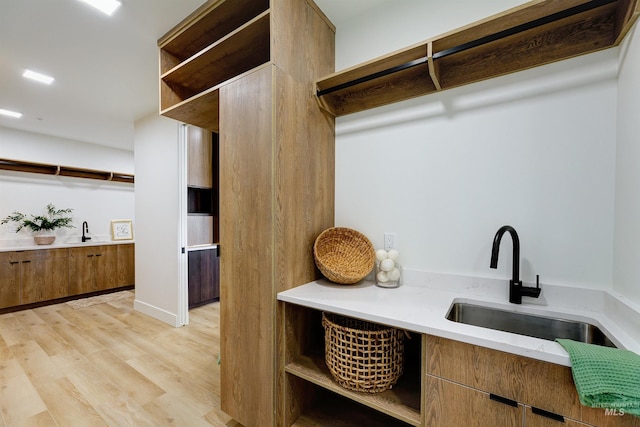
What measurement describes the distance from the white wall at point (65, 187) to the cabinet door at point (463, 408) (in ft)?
18.1

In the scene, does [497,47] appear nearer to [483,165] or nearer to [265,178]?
[483,165]

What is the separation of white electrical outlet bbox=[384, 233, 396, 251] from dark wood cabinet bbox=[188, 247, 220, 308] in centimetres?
272

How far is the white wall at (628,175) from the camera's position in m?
0.94

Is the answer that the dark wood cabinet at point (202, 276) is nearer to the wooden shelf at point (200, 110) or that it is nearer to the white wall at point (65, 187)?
the wooden shelf at point (200, 110)

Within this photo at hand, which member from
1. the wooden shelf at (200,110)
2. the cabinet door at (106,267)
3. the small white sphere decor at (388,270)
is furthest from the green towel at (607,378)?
the cabinet door at (106,267)

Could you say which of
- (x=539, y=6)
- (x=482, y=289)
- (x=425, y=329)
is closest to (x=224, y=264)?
(x=425, y=329)

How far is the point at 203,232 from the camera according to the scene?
12.5ft

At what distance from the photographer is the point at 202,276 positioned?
144 inches

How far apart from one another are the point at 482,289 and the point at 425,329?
58 cm

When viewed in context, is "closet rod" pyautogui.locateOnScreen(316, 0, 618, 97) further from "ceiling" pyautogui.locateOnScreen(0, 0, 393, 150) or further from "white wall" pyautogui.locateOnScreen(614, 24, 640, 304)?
"ceiling" pyautogui.locateOnScreen(0, 0, 393, 150)

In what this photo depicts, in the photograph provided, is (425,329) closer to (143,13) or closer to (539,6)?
(539,6)

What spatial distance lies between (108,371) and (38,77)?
2.69 meters

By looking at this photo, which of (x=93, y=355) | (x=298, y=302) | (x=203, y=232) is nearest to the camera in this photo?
(x=298, y=302)

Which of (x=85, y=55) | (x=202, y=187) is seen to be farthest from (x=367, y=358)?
(x=202, y=187)
